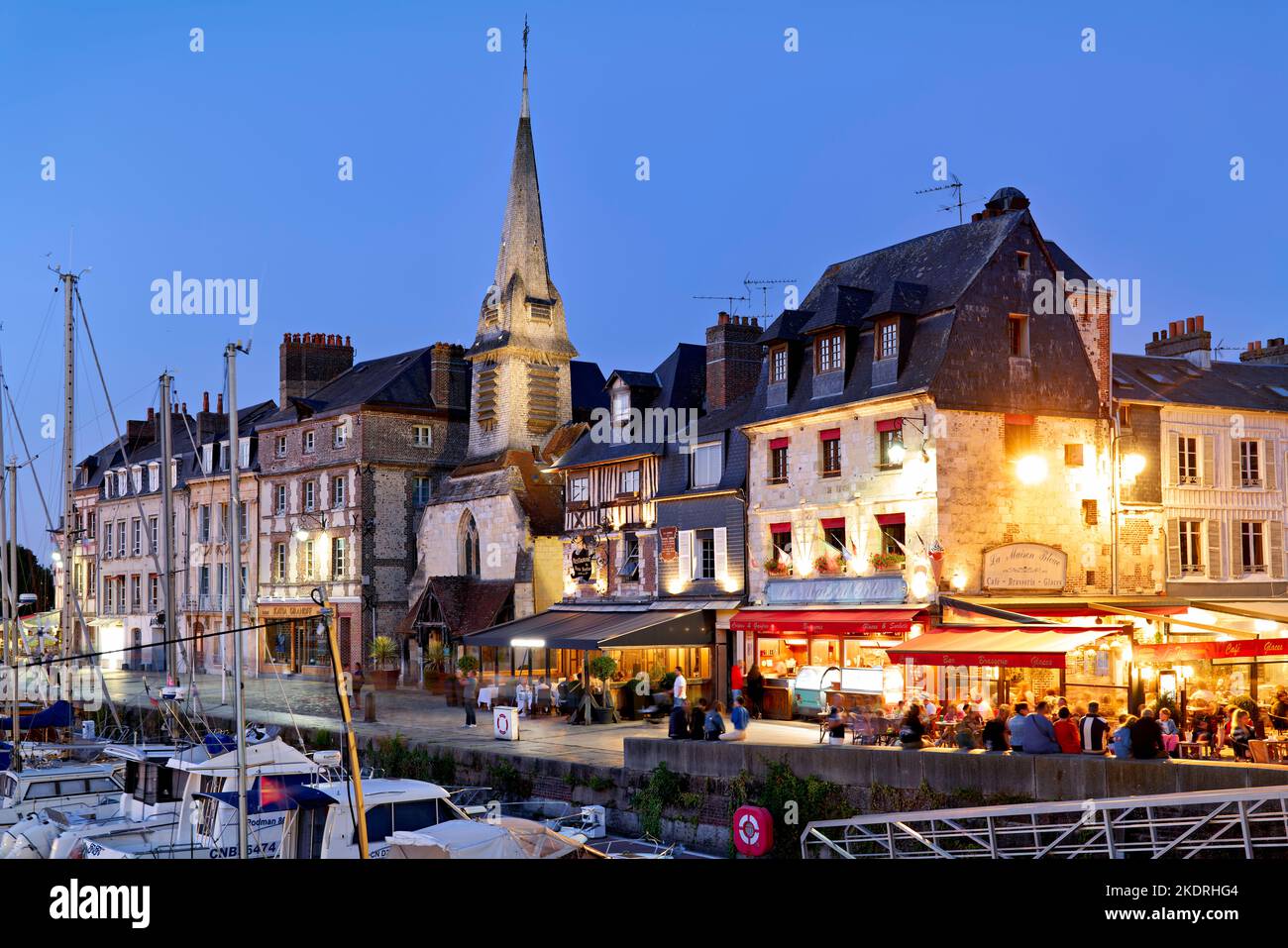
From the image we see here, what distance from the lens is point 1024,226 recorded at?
28281 millimetres

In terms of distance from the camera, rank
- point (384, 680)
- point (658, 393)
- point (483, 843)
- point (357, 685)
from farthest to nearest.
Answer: point (384, 680) < point (357, 685) < point (658, 393) < point (483, 843)

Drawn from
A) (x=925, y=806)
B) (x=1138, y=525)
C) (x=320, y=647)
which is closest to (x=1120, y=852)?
(x=925, y=806)

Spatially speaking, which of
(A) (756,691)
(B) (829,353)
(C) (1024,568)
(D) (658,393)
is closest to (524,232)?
(D) (658,393)

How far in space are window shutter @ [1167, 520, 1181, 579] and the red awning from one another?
677 centimetres

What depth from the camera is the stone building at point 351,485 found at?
1800 inches

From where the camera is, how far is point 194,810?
1958 centimetres

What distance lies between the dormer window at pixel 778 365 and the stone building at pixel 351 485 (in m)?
18.9

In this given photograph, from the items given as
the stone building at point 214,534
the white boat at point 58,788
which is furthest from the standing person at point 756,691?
the stone building at point 214,534

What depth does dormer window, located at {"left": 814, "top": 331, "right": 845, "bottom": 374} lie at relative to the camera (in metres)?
28.9

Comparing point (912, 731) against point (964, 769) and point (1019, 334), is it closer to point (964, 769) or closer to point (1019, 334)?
point (964, 769)

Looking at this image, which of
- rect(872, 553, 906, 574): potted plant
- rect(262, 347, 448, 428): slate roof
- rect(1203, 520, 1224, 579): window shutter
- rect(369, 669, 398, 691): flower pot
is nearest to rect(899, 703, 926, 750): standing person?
rect(872, 553, 906, 574): potted plant

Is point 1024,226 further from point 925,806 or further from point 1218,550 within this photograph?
point 925,806

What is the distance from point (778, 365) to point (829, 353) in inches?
67.3
